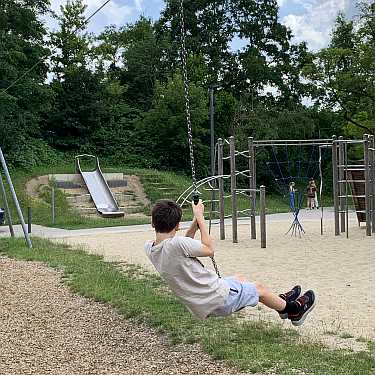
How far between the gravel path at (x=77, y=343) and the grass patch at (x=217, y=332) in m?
0.15

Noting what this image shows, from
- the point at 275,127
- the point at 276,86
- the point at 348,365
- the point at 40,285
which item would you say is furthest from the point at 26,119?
the point at 348,365

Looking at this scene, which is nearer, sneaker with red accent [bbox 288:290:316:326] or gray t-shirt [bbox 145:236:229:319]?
gray t-shirt [bbox 145:236:229:319]

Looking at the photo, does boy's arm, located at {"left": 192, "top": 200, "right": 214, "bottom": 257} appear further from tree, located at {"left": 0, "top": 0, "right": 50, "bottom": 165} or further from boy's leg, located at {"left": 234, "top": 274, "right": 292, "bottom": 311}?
tree, located at {"left": 0, "top": 0, "right": 50, "bottom": 165}

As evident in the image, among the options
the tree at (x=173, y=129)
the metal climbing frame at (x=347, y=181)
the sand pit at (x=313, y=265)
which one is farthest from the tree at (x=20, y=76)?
the metal climbing frame at (x=347, y=181)

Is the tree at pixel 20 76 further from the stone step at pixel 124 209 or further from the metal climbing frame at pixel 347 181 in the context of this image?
the metal climbing frame at pixel 347 181

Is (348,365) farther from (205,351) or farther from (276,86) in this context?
(276,86)

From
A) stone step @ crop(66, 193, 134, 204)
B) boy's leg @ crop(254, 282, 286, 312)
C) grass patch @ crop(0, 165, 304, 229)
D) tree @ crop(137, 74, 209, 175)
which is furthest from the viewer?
tree @ crop(137, 74, 209, 175)

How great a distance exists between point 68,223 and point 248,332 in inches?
592

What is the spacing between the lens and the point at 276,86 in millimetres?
41719

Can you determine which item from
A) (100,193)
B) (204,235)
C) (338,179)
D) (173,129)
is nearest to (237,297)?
(204,235)

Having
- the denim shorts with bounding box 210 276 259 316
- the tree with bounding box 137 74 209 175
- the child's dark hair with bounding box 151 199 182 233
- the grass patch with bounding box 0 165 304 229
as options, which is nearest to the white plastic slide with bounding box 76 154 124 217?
the grass patch with bounding box 0 165 304 229

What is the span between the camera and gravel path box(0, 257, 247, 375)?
15.2ft

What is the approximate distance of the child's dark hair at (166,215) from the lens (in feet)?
14.9

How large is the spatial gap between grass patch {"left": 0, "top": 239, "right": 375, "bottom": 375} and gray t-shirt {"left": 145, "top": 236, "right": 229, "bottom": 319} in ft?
1.41
